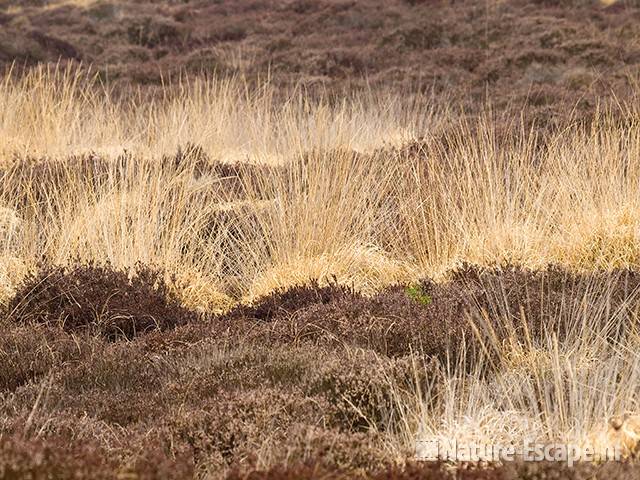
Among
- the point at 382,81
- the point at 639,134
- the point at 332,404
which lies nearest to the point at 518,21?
the point at 382,81

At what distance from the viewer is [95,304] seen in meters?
5.15

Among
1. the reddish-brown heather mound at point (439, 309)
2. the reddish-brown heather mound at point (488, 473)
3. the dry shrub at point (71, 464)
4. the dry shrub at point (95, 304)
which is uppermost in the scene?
the dry shrub at point (71, 464)

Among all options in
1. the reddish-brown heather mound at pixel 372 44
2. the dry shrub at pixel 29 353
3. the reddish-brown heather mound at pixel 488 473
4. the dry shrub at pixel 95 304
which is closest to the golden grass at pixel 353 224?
the dry shrub at pixel 95 304

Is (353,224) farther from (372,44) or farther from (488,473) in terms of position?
(372,44)

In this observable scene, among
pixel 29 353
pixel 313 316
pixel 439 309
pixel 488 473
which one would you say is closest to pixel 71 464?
pixel 488 473

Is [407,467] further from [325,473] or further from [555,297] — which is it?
[555,297]

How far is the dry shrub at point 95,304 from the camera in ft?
16.7

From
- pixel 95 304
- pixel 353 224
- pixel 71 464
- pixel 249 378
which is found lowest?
pixel 95 304

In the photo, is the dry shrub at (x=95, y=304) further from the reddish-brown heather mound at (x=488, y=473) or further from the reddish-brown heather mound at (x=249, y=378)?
the reddish-brown heather mound at (x=488, y=473)

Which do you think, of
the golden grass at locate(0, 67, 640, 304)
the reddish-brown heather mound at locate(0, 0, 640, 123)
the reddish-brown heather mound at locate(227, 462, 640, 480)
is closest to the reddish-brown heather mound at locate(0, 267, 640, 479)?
the reddish-brown heather mound at locate(227, 462, 640, 480)

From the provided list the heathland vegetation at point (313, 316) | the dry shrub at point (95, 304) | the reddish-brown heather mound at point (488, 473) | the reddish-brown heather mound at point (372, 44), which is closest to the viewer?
the reddish-brown heather mound at point (488, 473)

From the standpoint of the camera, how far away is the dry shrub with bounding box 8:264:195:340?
16.7 feet

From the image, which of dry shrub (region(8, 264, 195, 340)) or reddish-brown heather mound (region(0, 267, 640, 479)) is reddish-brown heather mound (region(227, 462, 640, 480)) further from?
dry shrub (region(8, 264, 195, 340))

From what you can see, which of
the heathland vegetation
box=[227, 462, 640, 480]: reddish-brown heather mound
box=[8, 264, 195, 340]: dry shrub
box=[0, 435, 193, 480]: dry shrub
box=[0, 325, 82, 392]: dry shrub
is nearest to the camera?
box=[0, 435, 193, 480]: dry shrub
